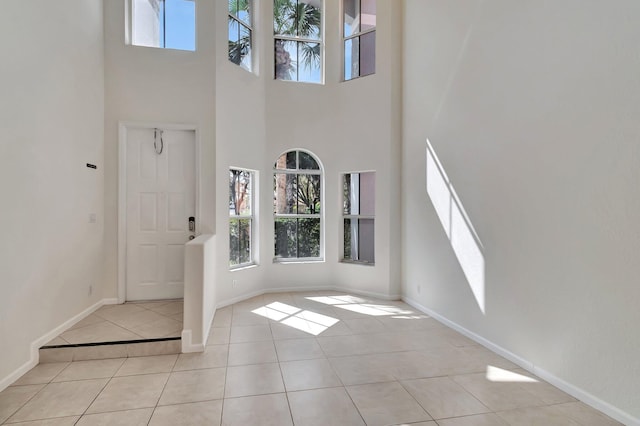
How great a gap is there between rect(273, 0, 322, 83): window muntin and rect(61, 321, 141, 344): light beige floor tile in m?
4.13

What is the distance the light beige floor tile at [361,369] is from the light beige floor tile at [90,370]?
76.0 inches

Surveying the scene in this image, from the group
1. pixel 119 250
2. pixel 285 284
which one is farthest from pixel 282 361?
pixel 119 250

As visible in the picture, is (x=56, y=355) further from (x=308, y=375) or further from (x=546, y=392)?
(x=546, y=392)

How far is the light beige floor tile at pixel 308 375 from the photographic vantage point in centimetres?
257

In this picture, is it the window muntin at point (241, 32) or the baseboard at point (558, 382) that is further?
the window muntin at point (241, 32)

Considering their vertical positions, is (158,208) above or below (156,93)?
below

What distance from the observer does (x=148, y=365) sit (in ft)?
9.53

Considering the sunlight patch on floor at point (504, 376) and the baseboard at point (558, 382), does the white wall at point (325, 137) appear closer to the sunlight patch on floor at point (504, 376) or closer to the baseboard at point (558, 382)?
the baseboard at point (558, 382)

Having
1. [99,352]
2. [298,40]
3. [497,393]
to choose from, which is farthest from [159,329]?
[298,40]

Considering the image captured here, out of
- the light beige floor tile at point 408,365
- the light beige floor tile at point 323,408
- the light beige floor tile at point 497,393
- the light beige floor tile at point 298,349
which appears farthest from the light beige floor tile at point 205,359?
the light beige floor tile at point 497,393

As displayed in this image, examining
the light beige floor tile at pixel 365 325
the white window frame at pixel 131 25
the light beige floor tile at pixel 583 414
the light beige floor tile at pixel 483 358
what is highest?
the white window frame at pixel 131 25

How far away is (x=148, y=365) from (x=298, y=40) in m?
5.02

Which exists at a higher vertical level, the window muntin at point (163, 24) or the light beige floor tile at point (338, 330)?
the window muntin at point (163, 24)

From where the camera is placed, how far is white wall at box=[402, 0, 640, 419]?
6.87 feet
